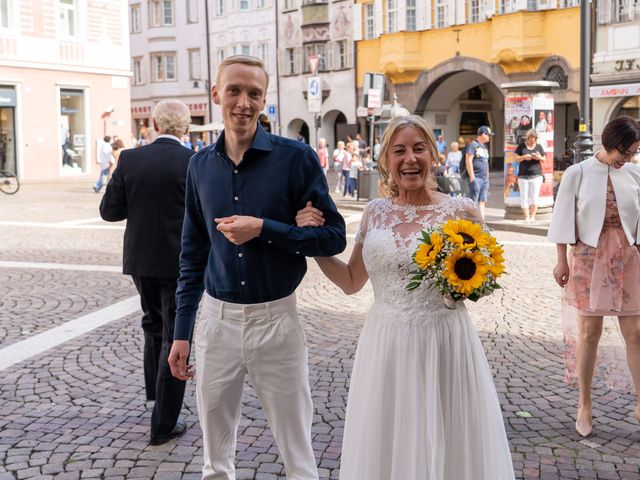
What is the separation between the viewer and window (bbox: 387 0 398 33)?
37.3 metres

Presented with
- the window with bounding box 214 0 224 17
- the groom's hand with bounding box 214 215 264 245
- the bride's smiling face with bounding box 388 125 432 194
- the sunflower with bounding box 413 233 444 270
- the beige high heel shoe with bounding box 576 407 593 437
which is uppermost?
the window with bounding box 214 0 224 17

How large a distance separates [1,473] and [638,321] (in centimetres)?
351

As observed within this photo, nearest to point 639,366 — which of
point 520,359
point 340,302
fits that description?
point 520,359

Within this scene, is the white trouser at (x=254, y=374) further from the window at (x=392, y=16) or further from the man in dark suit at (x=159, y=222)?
the window at (x=392, y=16)

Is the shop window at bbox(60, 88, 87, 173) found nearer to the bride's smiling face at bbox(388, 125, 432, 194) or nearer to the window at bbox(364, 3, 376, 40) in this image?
the window at bbox(364, 3, 376, 40)

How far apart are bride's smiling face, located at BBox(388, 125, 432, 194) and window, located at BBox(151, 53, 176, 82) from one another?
2025 inches

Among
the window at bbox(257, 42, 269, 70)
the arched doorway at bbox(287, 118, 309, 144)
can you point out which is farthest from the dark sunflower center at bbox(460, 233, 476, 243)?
the window at bbox(257, 42, 269, 70)

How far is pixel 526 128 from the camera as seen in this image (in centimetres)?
1700

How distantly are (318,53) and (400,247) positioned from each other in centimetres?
4169

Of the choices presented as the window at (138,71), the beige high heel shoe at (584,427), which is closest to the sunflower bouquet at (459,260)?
the beige high heel shoe at (584,427)

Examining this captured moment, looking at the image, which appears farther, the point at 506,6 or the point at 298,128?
the point at 298,128

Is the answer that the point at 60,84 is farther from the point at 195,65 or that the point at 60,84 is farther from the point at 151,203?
the point at 151,203

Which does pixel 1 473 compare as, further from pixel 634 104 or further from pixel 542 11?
pixel 542 11

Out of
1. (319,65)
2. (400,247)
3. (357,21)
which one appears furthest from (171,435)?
(319,65)
